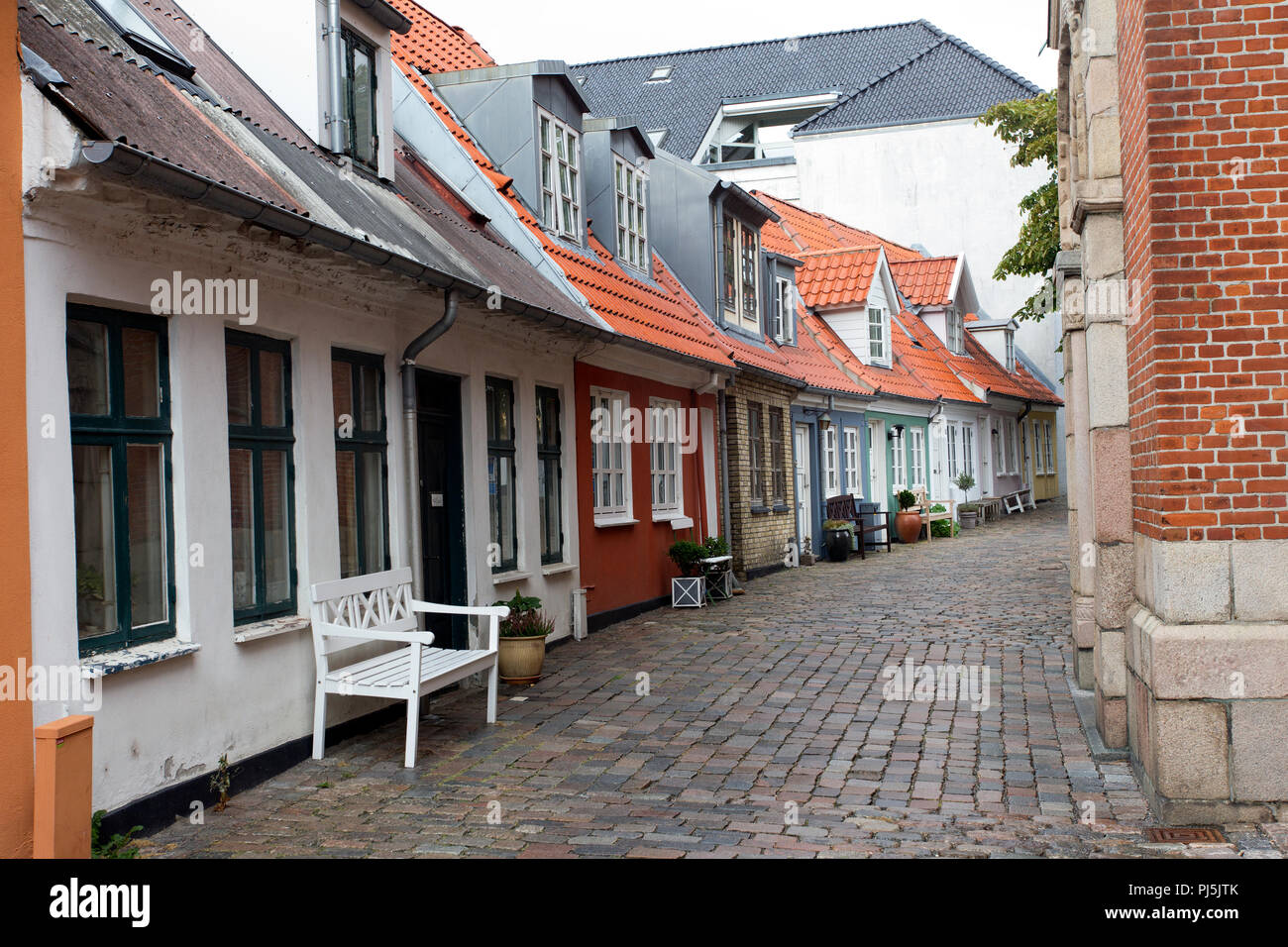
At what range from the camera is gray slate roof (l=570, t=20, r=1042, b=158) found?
3650 centimetres

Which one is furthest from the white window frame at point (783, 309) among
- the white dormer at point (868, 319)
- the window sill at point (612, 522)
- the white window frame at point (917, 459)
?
the window sill at point (612, 522)

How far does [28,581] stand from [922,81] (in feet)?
119

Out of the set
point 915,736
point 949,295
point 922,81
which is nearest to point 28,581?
point 915,736

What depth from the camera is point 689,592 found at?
14.9m

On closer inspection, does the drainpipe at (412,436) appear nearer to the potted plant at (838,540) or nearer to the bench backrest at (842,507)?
the potted plant at (838,540)

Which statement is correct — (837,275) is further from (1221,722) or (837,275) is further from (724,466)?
(1221,722)

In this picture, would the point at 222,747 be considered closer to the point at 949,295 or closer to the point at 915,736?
the point at 915,736

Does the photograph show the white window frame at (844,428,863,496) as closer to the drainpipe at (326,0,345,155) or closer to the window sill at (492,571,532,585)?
the window sill at (492,571,532,585)

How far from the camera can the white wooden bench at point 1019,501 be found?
1318 inches

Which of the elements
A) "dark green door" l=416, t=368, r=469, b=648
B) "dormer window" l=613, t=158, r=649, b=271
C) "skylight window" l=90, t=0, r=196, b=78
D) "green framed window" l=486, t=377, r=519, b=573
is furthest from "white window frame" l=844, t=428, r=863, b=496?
"skylight window" l=90, t=0, r=196, b=78

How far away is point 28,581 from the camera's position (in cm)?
504

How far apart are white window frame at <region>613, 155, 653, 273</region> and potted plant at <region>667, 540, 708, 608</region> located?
3.76 metres

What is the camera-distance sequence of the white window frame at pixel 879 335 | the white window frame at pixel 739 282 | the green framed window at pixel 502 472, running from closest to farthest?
the green framed window at pixel 502 472 → the white window frame at pixel 739 282 → the white window frame at pixel 879 335

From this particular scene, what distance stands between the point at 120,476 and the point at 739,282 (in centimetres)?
1402
